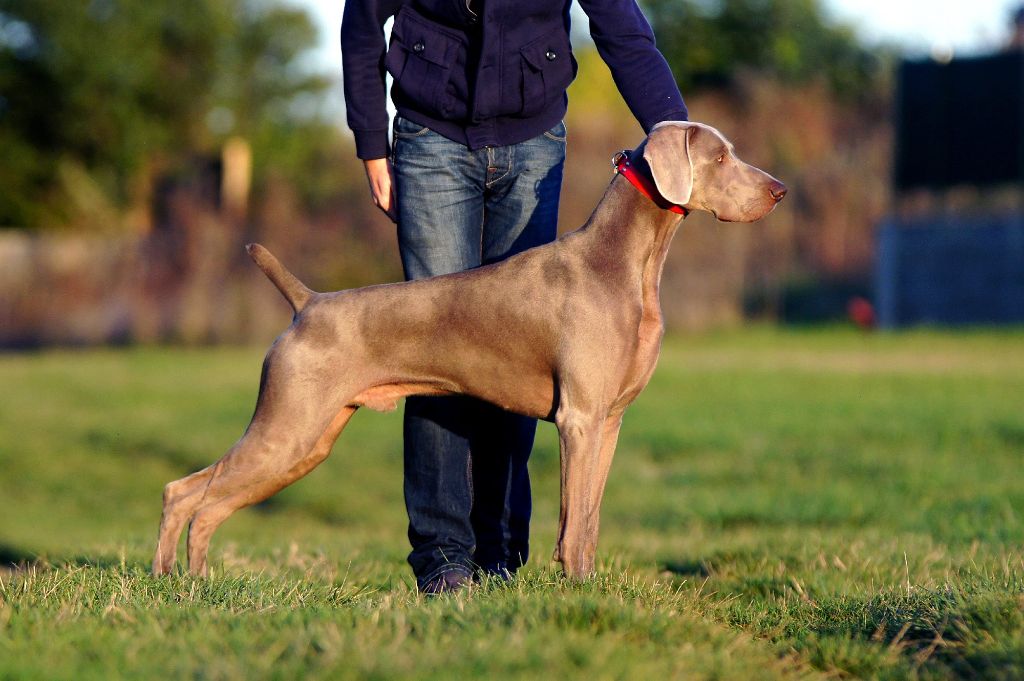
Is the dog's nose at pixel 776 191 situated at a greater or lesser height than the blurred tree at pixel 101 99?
lesser

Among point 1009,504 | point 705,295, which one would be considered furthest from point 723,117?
point 1009,504

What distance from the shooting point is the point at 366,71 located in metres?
5.09

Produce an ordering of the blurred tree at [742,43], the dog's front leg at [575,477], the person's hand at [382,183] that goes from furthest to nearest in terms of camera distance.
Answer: the blurred tree at [742,43]
the person's hand at [382,183]
the dog's front leg at [575,477]

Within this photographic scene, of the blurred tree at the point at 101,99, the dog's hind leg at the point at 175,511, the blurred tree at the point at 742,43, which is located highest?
the blurred tree at the point at 742,43

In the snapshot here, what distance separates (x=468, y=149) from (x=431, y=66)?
35cm

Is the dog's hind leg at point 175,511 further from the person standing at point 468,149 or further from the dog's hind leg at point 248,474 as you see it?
the person standing at point 468,149

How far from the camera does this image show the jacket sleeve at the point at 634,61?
498cm

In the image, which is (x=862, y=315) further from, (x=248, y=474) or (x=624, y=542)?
(x=248, y=474)

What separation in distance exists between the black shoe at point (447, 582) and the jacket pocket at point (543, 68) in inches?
71.1

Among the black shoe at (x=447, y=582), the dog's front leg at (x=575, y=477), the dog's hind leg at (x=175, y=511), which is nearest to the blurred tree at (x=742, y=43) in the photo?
the black shoe at (x=447, y=582)

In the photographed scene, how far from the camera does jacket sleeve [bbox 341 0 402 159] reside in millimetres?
5016

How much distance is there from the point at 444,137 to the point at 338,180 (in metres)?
25.0

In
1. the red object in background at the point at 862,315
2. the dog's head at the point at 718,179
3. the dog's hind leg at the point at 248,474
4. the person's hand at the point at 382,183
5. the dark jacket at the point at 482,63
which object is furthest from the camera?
the red object in background at the point at 862,315

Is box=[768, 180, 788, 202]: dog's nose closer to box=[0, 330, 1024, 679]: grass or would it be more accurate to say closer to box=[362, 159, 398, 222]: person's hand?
box=[0, 330, 1024, 679]: grass
